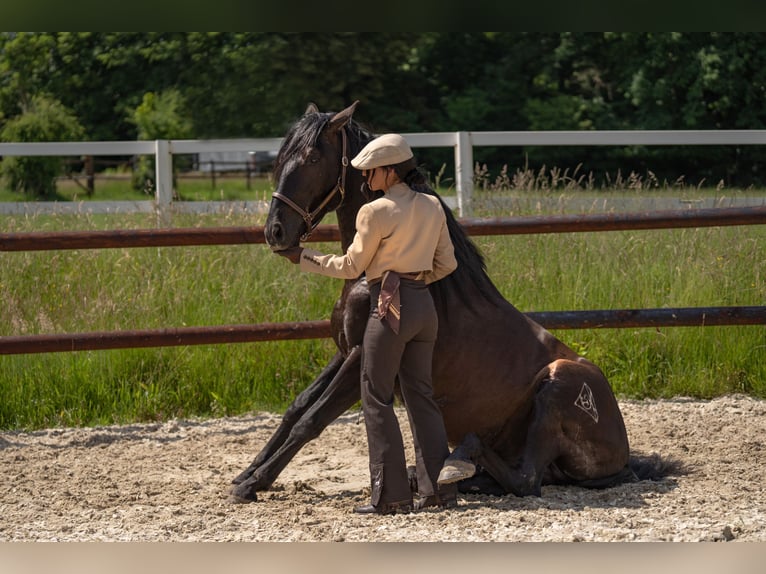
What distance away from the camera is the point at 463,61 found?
3127 centimetres

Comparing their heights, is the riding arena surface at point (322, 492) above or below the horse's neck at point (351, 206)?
below

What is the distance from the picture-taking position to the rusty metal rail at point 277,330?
5.85 meters

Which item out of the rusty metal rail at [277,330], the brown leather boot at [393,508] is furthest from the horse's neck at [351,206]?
the rusty metal rail at [277,330]

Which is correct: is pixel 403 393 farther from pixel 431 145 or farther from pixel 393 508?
pixel 431 145

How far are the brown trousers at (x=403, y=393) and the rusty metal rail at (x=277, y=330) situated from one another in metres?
2.06

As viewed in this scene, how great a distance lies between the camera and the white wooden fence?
8.66m

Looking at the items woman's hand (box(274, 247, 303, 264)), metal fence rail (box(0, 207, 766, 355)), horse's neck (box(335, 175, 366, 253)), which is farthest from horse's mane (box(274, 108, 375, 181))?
metal fence rail (box(0, 207, 766, 355))

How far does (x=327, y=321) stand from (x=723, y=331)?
295 centimetres

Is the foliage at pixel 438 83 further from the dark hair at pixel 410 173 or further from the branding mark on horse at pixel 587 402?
the dark hair at pixel 410 173

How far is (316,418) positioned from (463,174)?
477 cm

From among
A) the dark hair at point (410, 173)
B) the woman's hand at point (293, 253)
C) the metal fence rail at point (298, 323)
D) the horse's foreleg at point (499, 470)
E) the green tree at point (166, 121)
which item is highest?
the green tree at point (166, 121)

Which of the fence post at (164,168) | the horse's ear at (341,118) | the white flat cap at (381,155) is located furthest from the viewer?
the fence post at (164,168)

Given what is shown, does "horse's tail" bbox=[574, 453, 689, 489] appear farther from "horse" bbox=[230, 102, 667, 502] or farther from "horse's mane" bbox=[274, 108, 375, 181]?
"horse's mane" bbox=[274, 108, 375, 181]

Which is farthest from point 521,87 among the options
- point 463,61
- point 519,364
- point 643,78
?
point 519,364
